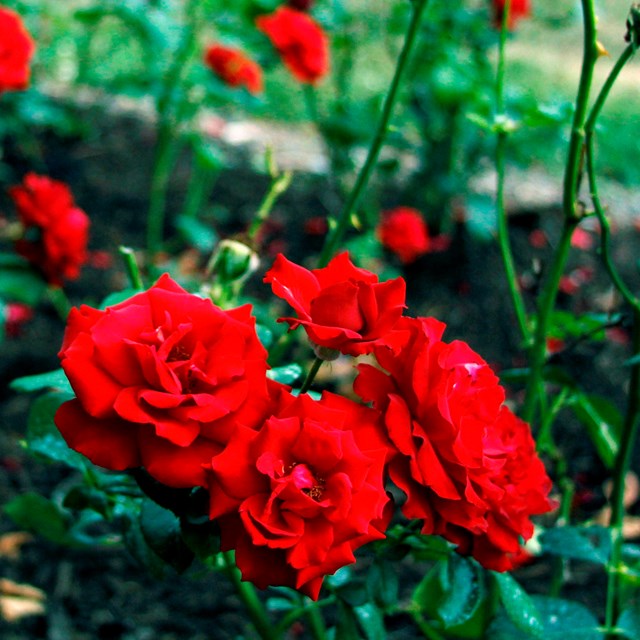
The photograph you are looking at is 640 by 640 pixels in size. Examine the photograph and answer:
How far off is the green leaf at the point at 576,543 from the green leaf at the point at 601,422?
0.15m

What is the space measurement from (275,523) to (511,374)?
1.97 feet

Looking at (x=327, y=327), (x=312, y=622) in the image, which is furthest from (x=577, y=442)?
(x=327, y=327)

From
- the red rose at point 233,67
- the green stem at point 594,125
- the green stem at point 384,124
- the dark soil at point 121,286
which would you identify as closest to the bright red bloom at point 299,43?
the red rose at point 233,67

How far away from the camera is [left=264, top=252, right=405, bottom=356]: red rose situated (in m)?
0.58

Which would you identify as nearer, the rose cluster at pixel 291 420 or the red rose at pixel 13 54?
the rose cluster at pixel 291 420

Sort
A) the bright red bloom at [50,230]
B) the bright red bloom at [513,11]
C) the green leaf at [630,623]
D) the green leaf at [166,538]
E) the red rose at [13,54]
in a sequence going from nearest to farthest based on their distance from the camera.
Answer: the green leaf at [166,538]
the green leaf at [630,623]
the bright red bloom at [50,230]
the red rose at [13,54]
the bright red bloom at [513,11]

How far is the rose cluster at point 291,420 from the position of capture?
547 millimetres

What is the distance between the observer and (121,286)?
7.10 ft

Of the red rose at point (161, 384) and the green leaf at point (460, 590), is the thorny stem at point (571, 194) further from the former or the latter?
the red rose at point (161, 384)

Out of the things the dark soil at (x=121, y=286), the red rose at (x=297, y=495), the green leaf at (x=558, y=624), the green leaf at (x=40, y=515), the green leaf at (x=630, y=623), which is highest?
the red rose at (x=297, y=495)

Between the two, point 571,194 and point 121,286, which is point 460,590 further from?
point 121,286

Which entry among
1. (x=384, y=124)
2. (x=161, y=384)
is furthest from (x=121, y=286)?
(x=161, y=384)

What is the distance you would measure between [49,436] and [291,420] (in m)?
0.40

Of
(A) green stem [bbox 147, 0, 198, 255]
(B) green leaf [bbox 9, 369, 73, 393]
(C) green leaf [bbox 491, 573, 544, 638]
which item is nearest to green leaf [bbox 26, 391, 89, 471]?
(B) green leaf [bbox 9, 369, 73, 393]
